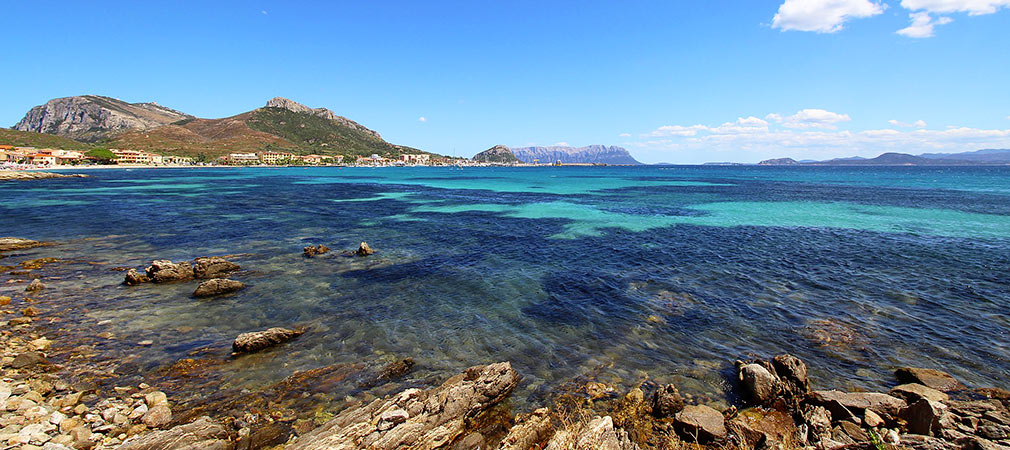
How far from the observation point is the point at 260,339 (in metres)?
12.9

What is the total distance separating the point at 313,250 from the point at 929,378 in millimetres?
27581

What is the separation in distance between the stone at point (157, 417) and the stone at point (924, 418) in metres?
15.8

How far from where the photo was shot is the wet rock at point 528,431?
27.1 feet

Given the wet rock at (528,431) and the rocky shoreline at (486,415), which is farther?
the wet rock at (528,431)

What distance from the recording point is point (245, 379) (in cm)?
1105

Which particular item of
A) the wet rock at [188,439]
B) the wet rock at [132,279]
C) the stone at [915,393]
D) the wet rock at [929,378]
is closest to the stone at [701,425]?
the stone at [915,393]

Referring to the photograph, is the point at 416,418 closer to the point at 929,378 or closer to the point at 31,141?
the point at 929,378

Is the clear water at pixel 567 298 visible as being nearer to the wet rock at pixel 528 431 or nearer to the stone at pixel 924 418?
the wet rock at pixel 528 431

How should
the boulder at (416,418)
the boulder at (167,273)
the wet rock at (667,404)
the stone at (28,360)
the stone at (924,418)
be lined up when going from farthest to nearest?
the boulder at (167,273)
the stone at (28,360)
the wet rock at (667,404)
the stone at (924,418)
the boulder at (416,418)

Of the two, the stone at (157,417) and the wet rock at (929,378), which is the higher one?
the stone at (157,417)

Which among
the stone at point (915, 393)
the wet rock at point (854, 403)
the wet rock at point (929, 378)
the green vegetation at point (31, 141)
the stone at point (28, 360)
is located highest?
the green vegetation at point (31, 141)

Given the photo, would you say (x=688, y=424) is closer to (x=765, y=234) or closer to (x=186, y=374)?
(x=186, y=374)

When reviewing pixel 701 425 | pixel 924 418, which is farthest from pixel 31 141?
pixel 924 418

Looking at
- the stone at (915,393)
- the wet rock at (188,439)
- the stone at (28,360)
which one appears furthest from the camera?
the stone at (28,360)
